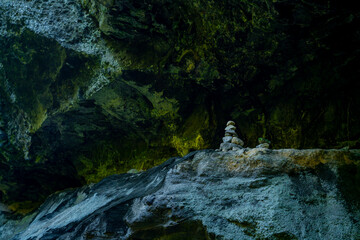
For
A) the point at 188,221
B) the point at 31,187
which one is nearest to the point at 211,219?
the point at 188,221

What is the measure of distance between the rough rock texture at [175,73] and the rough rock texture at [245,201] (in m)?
2.63

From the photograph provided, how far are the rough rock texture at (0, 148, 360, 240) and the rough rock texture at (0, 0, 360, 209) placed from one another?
2.63 metres

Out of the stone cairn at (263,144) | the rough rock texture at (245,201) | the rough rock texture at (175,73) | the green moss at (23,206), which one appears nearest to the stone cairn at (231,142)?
the stone cairn at (263,144)

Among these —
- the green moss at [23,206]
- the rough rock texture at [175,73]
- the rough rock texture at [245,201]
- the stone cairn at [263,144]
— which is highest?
the rough rock texture at [175,73]

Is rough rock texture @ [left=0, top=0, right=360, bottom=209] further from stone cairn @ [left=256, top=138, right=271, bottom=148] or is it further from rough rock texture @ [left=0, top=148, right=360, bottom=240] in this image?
rough rock texture @ [left=0, top=148, right=360, bottom=240]

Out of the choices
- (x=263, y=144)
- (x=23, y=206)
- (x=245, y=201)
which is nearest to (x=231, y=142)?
(x=263, y=144)

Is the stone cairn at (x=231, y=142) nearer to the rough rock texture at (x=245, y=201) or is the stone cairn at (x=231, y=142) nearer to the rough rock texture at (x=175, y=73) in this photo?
the rough rock texture at (x=245, y=201)

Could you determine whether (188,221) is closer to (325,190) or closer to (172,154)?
(325,190)

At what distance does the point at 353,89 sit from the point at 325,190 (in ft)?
11.9

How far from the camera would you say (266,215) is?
221cm

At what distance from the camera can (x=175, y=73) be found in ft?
17.0

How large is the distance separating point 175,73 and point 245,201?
3.41 meters

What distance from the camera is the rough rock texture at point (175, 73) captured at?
438 centimetres

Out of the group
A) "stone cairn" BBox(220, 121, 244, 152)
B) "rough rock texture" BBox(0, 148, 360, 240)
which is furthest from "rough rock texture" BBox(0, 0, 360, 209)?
"rough rock texture" BBox(0, 148, 360, 240)
